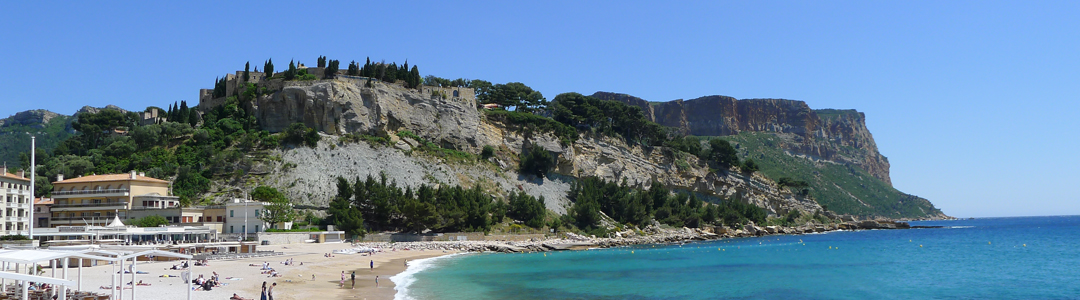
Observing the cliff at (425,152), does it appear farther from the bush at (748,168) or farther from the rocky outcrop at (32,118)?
the rocky outcrop at (32,118)

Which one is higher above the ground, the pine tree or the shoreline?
the pine tree

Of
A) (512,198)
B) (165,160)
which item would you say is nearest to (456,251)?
(512,198)

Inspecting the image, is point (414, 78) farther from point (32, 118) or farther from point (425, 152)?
point (32, 118)

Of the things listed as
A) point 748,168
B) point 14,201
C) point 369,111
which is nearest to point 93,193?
point 14,201

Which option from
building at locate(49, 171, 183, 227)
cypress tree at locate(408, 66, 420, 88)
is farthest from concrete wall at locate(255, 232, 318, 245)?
cypress tree at locate(408, 66, 420, 88)

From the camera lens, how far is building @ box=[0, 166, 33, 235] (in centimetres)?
5188

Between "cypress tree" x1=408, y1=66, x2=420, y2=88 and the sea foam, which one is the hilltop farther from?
the sea foam

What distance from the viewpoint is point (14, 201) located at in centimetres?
5350

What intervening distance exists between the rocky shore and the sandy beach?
11.8m

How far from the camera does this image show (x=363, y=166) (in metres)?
77.7

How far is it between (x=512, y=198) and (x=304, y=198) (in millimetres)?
20932

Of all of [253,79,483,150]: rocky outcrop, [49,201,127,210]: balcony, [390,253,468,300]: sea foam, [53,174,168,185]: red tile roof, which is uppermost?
[253,79,483,150]: rocky outcrop

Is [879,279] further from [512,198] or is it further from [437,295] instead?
[512,198]

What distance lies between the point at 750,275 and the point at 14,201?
5154 centimetres
